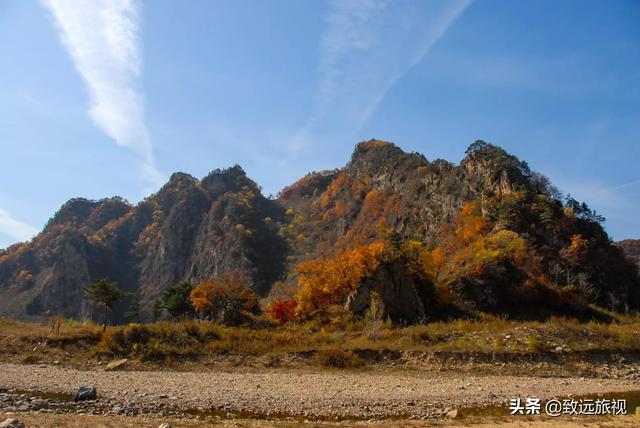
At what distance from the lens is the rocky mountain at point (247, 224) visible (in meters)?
71.9

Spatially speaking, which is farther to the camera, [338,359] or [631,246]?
[631,246]

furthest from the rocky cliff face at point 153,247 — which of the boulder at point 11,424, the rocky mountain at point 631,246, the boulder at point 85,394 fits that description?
the boulder at point 11,424

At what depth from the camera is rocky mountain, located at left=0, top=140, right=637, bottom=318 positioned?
71.9 metres

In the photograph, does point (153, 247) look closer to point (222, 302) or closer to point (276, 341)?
point (222, 302)

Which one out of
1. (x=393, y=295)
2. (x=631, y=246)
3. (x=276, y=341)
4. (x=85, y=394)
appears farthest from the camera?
(x=631, y=246)

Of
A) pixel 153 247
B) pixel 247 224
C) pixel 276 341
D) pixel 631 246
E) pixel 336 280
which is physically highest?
pixel 247 224

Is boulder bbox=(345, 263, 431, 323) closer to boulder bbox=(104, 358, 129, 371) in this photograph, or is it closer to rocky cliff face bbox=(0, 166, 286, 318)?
boulder bbox=(104, 358, 129, 371)

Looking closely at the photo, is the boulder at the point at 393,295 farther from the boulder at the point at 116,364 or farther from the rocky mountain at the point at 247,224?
the boulder at the point at 116,364

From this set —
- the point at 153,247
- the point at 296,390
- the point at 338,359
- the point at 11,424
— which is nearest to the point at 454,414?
the point at 296,390

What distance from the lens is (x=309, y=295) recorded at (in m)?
51.1

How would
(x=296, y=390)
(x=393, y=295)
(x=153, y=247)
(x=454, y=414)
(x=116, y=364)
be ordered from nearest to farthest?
(x=454, y=414)
(x=296, y=390)
(x=116, y=364)
(x=393, y=295)
(x=153, y=247)

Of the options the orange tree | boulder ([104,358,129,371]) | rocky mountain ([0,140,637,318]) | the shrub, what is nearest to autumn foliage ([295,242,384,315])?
the orange tree

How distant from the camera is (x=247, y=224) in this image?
11969 centimetres

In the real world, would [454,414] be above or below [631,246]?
below
